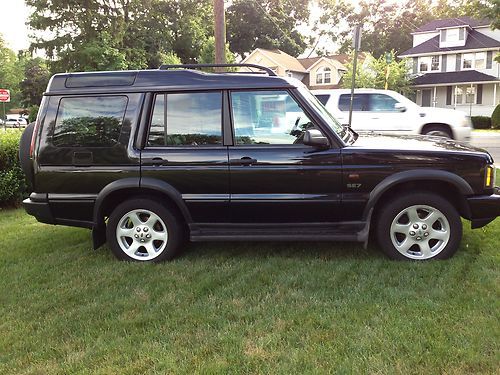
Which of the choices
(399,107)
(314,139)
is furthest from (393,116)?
(314,139)

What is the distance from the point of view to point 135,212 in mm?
4855

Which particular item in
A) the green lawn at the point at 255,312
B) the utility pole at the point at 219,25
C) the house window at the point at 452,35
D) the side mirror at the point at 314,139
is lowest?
the green lawn at the point at 255,312

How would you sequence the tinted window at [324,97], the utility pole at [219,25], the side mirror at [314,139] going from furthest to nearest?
the tinted window at [324,97] < the utility pole at [219,25] < the side mirror at [314,139]

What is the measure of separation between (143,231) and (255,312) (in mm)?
1747

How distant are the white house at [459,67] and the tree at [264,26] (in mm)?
20871

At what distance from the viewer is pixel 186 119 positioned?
4742 millimetres

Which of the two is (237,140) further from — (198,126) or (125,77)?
(125,77)

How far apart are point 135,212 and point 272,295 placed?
5.67 ft

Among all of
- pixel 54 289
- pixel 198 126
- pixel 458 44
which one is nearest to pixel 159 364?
pixel 54 289

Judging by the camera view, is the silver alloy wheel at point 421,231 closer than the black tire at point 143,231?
Yes

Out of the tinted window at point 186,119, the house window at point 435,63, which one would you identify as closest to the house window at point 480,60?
the house window at point 435,63

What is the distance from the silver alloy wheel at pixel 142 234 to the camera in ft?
16.0

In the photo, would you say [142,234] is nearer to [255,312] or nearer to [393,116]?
[255,312]

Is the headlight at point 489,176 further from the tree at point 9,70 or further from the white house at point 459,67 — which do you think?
the tree at point 9,70
